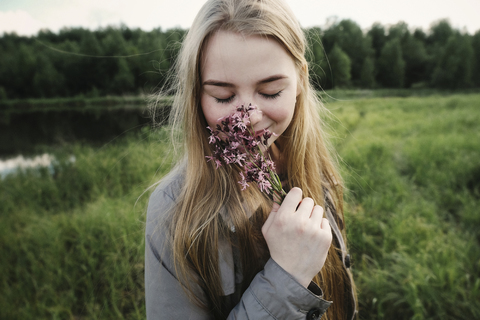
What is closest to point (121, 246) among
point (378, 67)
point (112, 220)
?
point (112, 220)

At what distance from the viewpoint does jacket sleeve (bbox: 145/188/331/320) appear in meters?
1.08

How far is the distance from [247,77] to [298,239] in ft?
2.30

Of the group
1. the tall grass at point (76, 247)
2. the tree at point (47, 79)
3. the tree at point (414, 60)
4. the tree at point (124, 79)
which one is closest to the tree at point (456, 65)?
the tree at point (414, 60)

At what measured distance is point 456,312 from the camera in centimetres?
258

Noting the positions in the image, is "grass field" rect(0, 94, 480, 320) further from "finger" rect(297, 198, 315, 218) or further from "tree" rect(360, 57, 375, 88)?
"tree" rect(360, 57, 375, 88)

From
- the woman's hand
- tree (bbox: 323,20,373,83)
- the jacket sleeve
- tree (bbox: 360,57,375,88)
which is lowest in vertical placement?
the jacket sleeve

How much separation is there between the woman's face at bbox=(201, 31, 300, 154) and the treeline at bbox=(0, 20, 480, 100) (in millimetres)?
866

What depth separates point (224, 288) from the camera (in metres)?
1.27

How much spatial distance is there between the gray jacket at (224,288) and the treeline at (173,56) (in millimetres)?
1218

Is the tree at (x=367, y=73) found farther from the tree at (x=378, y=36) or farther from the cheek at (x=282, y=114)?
the cheek at (x=282, y=114)

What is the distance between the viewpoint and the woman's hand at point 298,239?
106cm

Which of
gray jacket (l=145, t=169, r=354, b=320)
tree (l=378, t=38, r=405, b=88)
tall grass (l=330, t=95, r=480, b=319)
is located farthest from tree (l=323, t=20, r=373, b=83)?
gray jacket (l=145, t=169, r=354, b=320)

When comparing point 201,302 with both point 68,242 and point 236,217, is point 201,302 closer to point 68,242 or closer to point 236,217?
point 236,217

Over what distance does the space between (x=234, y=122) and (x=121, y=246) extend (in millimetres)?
3552
